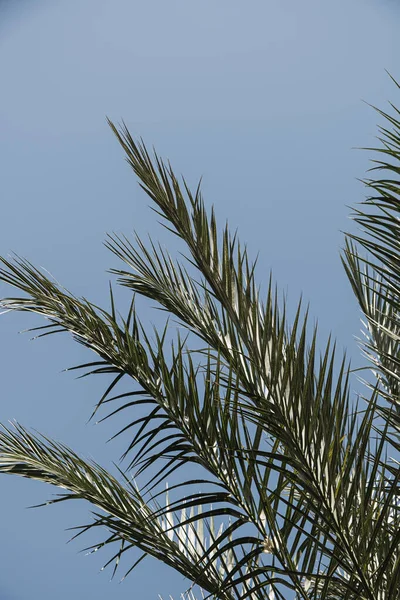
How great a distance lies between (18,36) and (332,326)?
7005 mm

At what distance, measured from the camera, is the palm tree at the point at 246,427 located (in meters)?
1.60

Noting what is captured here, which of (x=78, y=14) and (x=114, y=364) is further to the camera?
(x=78, y=14)

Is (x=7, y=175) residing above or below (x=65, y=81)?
below

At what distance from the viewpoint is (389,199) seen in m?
1.59

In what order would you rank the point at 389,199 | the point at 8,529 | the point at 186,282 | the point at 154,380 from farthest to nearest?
the point at 8,529 → the point at 186,282 → the point at 154,380 → the point at 389,199

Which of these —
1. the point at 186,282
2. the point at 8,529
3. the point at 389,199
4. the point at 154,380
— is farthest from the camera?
the point at 8,529

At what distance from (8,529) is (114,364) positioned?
11323 millimetres

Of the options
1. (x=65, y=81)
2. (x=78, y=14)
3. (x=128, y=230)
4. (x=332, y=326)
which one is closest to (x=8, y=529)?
(x=128, y=230)

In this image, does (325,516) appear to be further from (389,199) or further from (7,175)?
(7,175)

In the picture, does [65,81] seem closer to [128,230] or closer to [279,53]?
[128,230]

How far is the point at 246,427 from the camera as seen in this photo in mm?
2021

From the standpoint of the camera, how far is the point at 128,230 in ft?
44.4

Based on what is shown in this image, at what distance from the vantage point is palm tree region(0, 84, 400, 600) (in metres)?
1.60

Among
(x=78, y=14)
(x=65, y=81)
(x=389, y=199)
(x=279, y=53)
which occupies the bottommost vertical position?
(x=389, y=199)
